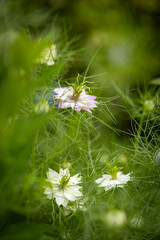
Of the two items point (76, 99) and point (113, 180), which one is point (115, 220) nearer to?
point (113, 180)

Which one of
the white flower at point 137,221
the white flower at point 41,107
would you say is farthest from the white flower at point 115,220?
the white flower at point 41,107

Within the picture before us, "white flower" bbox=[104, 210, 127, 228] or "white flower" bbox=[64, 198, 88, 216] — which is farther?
"white flower" bbox=[64, 198, 88, 216]

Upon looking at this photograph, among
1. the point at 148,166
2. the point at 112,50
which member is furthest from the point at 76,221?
the point at 112,50

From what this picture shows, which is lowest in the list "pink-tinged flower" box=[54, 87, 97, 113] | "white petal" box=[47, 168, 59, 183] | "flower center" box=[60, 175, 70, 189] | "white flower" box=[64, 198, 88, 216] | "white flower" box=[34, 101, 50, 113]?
"white flower" box=[64, 198, 88, 216]

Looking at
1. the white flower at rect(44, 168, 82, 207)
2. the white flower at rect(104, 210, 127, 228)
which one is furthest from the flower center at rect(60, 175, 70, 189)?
the white flower at rect(104, 210, 127, 228)

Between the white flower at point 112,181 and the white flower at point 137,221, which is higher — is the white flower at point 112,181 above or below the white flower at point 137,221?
above

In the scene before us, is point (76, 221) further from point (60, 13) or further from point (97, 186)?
point (60, 13)

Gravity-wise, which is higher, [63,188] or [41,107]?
[41,107]

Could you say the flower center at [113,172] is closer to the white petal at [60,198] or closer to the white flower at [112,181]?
the white flower at [112,181]

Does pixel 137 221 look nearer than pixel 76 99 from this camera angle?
Yes

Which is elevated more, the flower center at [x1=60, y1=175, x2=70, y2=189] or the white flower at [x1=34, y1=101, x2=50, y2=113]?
the white flower at [x1=34, y1=101, x2=50, y2=113]

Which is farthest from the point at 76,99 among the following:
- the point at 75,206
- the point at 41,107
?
the point at 75,206

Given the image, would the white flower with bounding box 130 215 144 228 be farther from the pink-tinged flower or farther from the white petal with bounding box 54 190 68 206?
the pink-tinged flower
